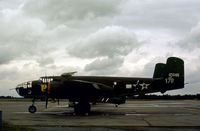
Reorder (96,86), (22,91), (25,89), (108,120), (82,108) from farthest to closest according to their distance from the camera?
1. (22,91)
2. (25,89)
3. (82,108)
4. (96,86)
5. (108,120)

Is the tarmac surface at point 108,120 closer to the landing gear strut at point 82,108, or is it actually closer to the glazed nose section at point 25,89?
the landing gear strut at point 82,108

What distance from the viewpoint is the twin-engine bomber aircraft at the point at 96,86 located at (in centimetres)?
2158

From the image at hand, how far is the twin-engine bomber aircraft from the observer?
21578 mm

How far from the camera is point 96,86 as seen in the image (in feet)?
67.7

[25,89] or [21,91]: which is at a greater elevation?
[25,89]

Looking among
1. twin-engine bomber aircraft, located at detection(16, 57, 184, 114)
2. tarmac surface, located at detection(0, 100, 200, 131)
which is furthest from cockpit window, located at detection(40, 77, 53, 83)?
tarmac surface, located at detection(0, 100, 200, 131)

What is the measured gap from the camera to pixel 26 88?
2238 cm

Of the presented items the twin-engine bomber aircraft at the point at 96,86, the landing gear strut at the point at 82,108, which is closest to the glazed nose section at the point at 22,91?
the twin-engine bomber aircraft at the point at 96,86

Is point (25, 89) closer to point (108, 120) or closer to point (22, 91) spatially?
point (22, 91)

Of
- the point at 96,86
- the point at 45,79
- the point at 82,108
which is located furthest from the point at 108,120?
the point at 45,79

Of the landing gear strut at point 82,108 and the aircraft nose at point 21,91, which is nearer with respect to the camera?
the landing gear strut at point 82,108

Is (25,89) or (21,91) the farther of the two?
(21,91)

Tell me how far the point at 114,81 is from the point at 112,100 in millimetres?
5396

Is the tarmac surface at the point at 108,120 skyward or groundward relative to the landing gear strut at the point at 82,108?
groundward
